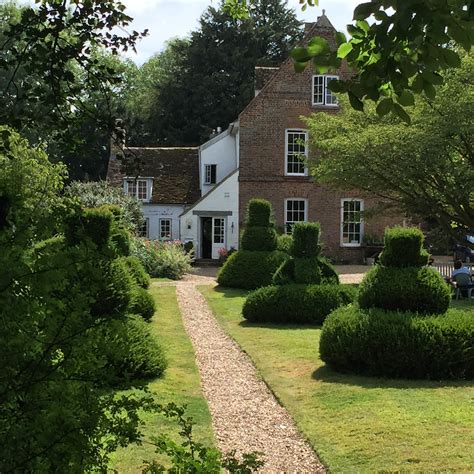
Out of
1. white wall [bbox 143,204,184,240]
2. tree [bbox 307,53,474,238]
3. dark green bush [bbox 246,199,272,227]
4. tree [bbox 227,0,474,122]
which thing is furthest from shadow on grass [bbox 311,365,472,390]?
white wall [bbox 143,204,184,240]

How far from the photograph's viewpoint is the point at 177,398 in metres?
7.71

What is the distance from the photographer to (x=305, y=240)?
48.2ft

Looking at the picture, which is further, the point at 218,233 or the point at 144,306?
the point at 218,233

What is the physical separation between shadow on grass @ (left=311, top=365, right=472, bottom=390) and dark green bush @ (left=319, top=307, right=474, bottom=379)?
0.15 m

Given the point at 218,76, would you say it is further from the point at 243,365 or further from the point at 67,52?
the point at 67,52

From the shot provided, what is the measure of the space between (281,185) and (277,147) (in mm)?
1967

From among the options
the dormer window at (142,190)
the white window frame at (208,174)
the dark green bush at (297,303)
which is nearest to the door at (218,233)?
the white window frame at (208,174)

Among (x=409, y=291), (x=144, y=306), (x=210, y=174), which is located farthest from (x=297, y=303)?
(x=210, y=174)

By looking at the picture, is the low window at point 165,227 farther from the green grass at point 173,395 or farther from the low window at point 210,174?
the green grass at point 173,395

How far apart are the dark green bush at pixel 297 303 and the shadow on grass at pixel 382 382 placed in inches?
194

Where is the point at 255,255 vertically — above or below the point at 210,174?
below

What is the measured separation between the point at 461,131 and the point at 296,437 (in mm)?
11816

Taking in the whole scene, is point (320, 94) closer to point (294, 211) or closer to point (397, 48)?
point (294, 211)

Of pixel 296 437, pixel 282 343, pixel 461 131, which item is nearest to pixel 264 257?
pixel 461 131
